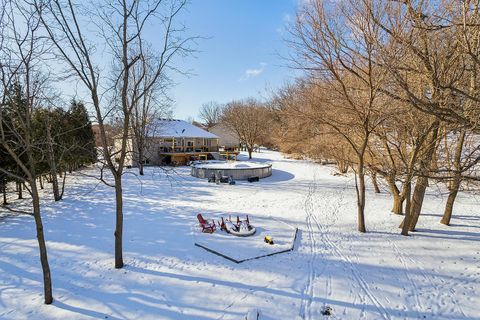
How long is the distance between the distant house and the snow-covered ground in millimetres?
19790

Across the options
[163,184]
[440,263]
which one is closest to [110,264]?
[440,263]

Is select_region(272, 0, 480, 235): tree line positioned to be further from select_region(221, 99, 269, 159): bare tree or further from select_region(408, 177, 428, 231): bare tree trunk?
select_region(221, 99, 269, 159): bare tree

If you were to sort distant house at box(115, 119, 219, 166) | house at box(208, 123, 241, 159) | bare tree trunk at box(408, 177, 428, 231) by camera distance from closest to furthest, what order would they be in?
1. bare tree trunk at box(408, 177, 428, 231)
2. distant house at box(115, 119, 219, 166)
3. house at box(208, 123, 241, 159)

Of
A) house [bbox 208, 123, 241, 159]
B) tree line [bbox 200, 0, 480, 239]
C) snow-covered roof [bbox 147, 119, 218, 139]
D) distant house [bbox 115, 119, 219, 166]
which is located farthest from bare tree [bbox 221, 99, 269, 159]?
tree line [bbox 200, 0, 480, 239]

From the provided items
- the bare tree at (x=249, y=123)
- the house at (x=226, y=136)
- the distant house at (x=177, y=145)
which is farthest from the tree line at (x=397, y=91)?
the house at (x=226, y=136)

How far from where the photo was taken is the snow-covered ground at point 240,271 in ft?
18.1

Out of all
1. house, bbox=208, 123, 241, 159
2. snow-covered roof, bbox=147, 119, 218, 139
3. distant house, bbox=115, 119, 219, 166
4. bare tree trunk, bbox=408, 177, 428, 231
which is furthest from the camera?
house, bbox=208, 123, 241, 159

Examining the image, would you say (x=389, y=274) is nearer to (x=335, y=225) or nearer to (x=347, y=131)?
(x=335, y=225)

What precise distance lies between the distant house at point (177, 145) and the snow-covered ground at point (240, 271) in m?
19.8

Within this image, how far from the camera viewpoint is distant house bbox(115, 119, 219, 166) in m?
32.2

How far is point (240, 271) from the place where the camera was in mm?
6926

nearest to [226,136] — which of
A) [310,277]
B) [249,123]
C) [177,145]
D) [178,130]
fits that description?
[249,123]

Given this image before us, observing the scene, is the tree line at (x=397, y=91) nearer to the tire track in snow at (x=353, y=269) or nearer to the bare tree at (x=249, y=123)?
the tire track in snow at (x=353, y=269)

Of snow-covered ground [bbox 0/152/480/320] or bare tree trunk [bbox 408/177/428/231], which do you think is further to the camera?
bare tree trunk [bbox 408/177/428/231]
